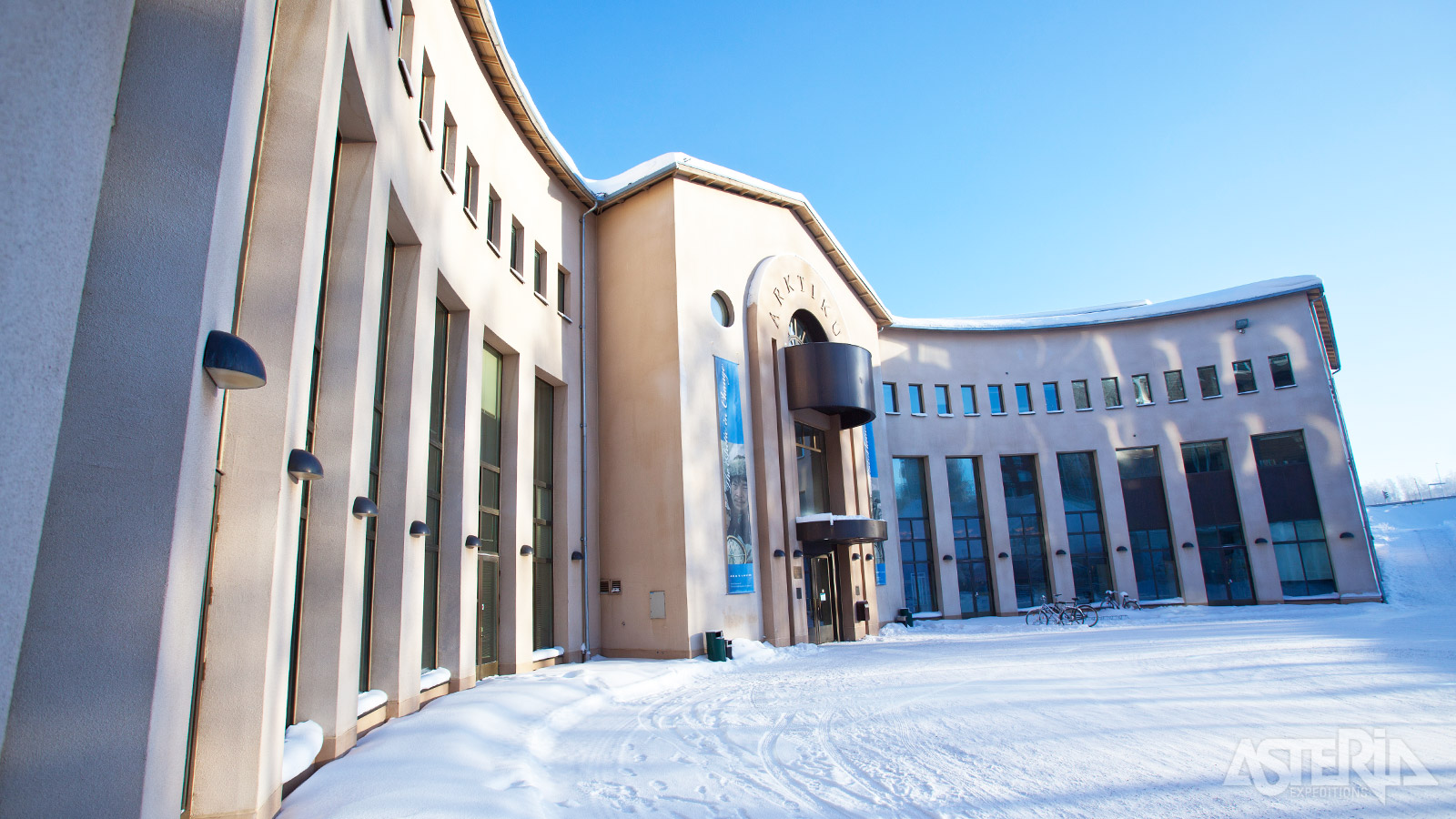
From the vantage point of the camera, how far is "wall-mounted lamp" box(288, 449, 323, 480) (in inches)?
244

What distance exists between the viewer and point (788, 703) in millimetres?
10766

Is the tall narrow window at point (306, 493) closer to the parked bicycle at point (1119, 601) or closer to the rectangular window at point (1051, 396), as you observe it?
the parked bicycle at point (1119, 601)

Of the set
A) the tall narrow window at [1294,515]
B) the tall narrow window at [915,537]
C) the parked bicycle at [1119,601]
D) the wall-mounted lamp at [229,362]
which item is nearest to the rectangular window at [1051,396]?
the tall narrow window at [915,537]

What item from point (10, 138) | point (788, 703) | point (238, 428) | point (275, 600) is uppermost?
point (10, 138)

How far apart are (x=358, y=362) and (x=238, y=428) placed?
2.53 meters

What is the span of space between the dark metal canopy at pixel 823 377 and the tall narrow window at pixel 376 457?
12902 millimetres

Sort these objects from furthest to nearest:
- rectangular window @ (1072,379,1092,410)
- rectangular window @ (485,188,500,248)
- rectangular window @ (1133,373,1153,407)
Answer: rectangular window @ (1072,379,1092,410), rectangular window @ (1133,373,1153,407), rectangular window @ (485,188,500,248)

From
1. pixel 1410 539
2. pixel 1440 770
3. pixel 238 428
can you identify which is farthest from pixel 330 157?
pixel 1410 539

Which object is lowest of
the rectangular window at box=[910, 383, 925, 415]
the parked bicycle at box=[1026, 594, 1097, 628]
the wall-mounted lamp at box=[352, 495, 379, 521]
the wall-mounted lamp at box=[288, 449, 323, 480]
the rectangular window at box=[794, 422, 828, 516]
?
the parked bicycle at box=[1026, 594, 1097, 628]

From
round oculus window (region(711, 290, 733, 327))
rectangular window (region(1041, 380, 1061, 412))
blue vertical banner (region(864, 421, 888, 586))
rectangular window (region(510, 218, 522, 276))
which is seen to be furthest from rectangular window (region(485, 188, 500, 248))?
rectangular window (region(1041, 380, 1061, 412))

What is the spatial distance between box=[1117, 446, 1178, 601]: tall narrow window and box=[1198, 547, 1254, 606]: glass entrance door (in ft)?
4.09

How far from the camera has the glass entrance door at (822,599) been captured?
72.0 ft

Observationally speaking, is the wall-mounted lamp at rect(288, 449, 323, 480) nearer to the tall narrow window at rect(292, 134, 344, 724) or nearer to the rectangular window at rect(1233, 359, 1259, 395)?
the tall narrow window at rect(292, 134, 344, 724)

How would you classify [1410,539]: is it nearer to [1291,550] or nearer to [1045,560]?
[1291,550]
